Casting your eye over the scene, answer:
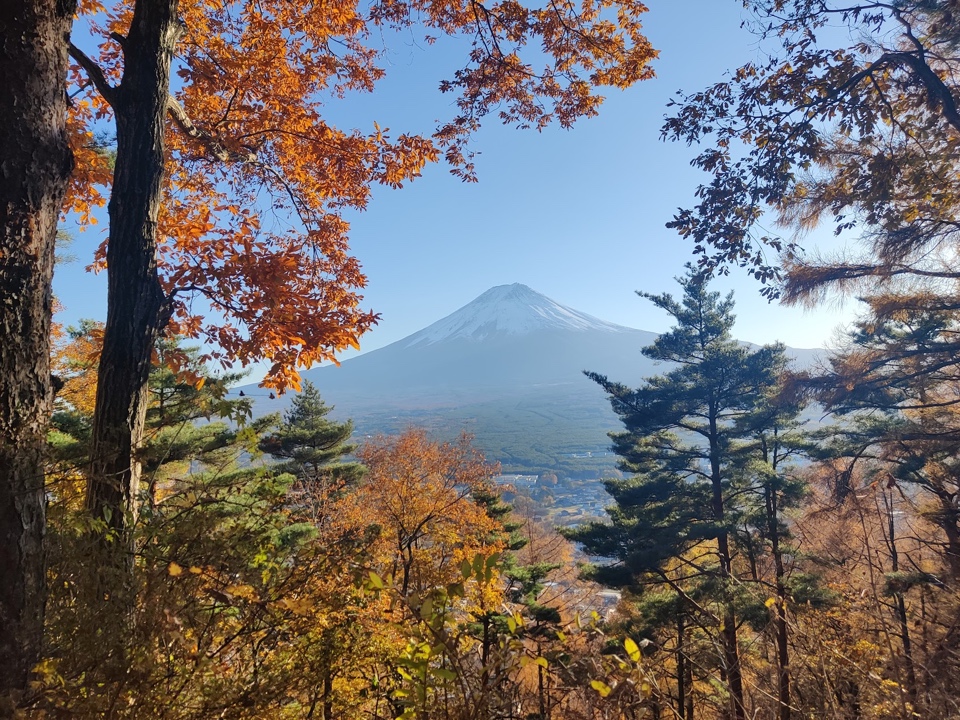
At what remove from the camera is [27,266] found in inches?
71.0

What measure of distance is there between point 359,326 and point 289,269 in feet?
2.09

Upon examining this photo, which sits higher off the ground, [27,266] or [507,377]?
[27,266]

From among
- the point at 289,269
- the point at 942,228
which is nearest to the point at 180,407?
the point at 289,269

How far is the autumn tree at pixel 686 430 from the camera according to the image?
11.3 meters

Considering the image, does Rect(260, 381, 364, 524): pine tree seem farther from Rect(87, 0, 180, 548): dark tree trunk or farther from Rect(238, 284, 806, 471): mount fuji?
Rect(238, 284, 806, 471): mount fuji

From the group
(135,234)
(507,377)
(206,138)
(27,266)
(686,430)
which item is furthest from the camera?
(507,377)

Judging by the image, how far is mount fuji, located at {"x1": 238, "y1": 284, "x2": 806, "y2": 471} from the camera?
108000 mm

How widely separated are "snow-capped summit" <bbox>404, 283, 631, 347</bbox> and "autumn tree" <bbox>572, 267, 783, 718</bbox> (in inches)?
6558

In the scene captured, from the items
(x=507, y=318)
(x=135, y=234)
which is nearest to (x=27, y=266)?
(x=135, y=234)

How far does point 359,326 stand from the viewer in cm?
353

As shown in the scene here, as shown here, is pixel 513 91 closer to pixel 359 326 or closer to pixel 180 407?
pixel 359 326

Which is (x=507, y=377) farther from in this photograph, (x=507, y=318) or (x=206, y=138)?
(x=206, y=138)

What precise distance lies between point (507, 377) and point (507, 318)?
2869cm

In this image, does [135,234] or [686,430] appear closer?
[135,234]
